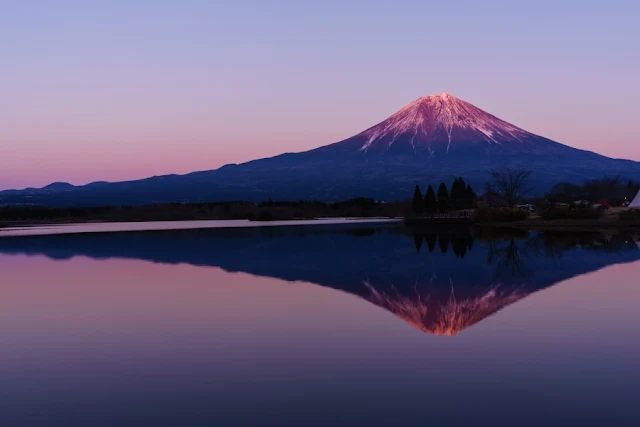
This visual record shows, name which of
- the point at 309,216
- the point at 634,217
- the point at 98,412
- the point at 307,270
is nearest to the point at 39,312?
the point at 98,412

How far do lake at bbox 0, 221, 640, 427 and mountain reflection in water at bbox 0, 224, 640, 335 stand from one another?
6.3 inches

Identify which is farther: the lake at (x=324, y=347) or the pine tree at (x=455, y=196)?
the pine tree at (x=455, y=196)

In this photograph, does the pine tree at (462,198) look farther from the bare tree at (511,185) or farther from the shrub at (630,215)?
the shrub at (630,215)

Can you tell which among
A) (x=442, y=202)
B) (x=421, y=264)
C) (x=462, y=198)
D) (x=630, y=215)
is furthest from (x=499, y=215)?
(x=421, y=264)

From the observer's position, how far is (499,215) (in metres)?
69.9

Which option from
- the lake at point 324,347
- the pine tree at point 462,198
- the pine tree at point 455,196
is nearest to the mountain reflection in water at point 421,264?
the lake at point 324,347

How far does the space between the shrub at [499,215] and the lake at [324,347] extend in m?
43.6

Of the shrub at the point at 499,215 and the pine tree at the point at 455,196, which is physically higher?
the pine tree at the point at 455,196

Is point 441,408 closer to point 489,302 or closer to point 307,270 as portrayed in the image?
point 489,302

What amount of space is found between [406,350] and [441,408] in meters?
3.36

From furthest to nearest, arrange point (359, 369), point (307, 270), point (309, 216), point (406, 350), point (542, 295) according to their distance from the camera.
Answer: point (309, 216), point (307, 270), point (542, 295), point (406, 350), point (359, 369)

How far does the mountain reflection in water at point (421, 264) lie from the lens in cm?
1694

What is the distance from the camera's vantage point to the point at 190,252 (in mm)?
35781

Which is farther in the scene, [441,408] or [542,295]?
[542,295]
